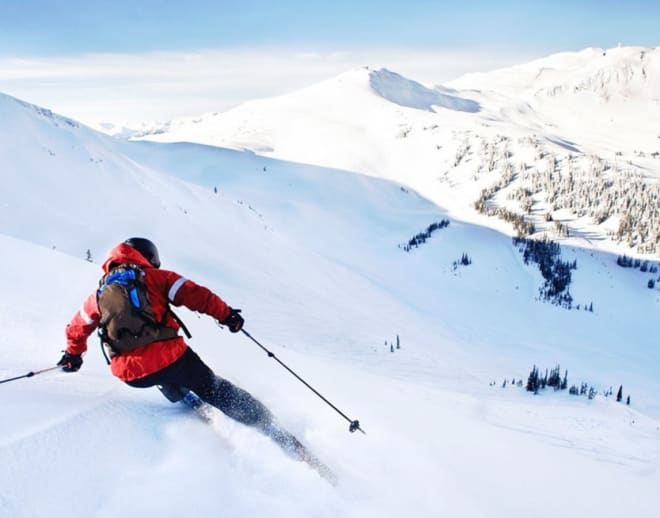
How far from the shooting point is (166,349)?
395 centimetres

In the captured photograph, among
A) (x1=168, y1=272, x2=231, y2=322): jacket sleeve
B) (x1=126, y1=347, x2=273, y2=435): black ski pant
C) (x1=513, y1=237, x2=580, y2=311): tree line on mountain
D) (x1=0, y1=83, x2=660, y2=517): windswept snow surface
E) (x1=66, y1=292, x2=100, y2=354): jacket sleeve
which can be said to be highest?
(x1=168, y1=272, x2=231, y2=322): jacket sleeve

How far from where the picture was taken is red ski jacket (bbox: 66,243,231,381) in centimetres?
386

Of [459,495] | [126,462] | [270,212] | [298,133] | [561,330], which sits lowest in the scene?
[561,330]

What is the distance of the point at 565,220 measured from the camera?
234 feet

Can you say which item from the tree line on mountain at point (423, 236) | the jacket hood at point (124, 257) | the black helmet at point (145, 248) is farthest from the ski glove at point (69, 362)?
the tree line on mountain at point (423, 236)

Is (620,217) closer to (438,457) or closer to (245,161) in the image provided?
(245,161)

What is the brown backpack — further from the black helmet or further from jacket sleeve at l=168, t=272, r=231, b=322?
the black helmet

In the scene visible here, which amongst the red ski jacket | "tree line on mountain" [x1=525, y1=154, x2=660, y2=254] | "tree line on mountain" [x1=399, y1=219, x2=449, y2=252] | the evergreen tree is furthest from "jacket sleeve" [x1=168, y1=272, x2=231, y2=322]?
"tree line on mountain" [x1=525, y1=154, x2=660, y2=254]

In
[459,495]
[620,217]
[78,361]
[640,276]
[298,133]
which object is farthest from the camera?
[298,133]

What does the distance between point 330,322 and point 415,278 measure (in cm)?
3191

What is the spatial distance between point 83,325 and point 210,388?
143 cm

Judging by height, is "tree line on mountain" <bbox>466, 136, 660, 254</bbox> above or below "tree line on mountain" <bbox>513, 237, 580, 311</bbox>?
above

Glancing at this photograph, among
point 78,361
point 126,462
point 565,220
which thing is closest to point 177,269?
point 78,361

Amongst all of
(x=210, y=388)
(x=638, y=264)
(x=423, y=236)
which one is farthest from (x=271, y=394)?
(x=638, y=264)
